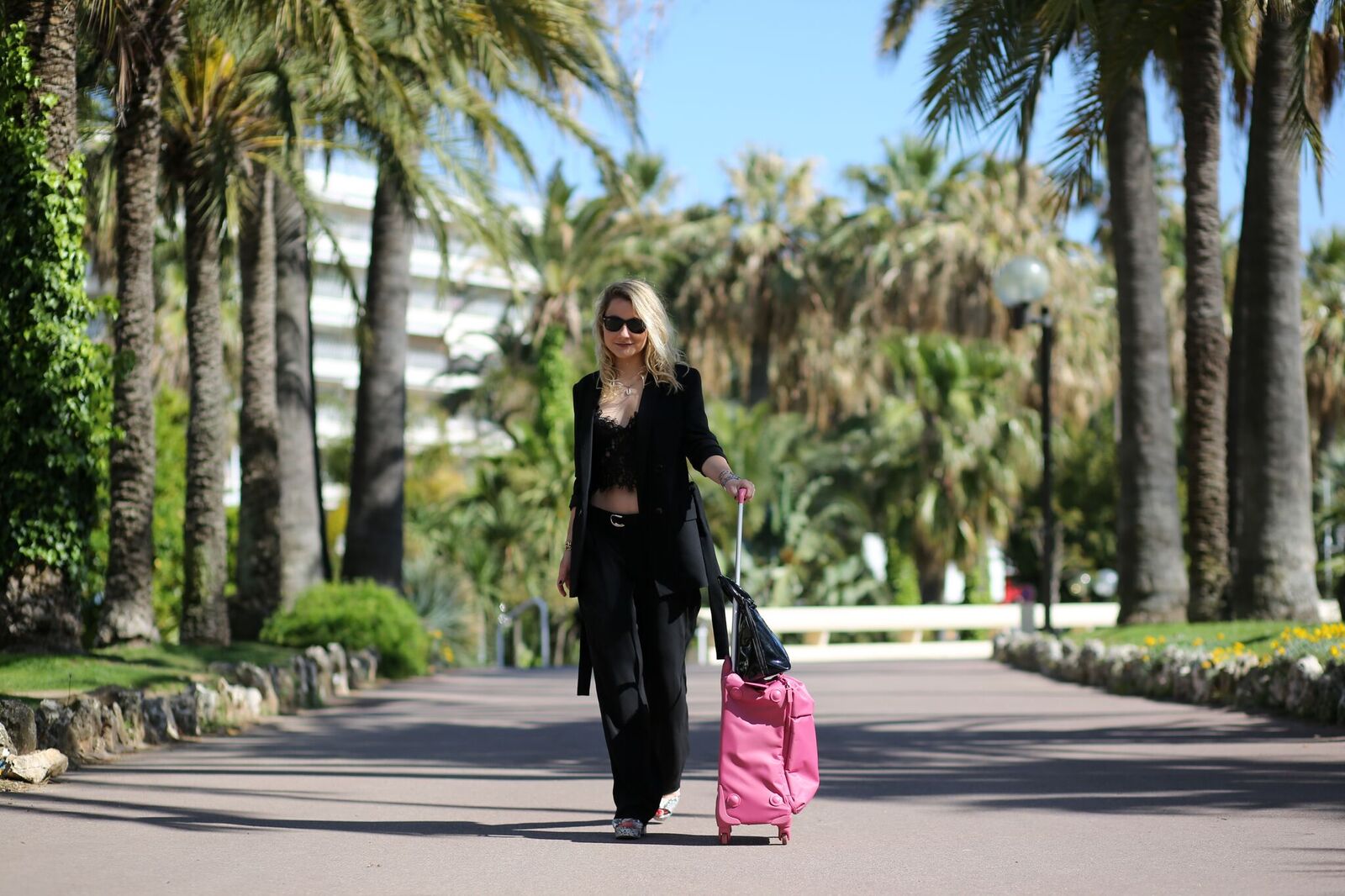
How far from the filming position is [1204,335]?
16219 millimetres

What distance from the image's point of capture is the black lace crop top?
20.4 ft

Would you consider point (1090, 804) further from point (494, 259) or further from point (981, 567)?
point (981, 567)

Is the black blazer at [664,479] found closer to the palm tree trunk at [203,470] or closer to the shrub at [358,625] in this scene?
the palm tree trunk at [203,470]

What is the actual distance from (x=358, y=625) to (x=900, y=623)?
11719mm

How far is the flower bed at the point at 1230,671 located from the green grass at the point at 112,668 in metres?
6.84

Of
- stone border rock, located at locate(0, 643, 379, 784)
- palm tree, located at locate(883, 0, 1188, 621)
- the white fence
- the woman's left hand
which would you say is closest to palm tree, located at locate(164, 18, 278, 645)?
stone border rock, located at locate(0, 643, 379, 784)

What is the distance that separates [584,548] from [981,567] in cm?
3143

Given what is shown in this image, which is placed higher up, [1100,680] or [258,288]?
[258,288]

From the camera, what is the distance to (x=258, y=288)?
1576cm

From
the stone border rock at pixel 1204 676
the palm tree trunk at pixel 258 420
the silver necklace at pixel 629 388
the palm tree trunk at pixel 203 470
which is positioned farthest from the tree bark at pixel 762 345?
the silver necklace at pixel 629 388

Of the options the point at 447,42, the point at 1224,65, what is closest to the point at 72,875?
the point at 447,42

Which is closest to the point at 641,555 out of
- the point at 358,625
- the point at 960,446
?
the point at 358,625

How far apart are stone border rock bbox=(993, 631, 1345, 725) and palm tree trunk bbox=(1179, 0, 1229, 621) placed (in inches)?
51.2

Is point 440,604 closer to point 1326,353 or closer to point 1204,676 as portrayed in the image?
point 1204,676
